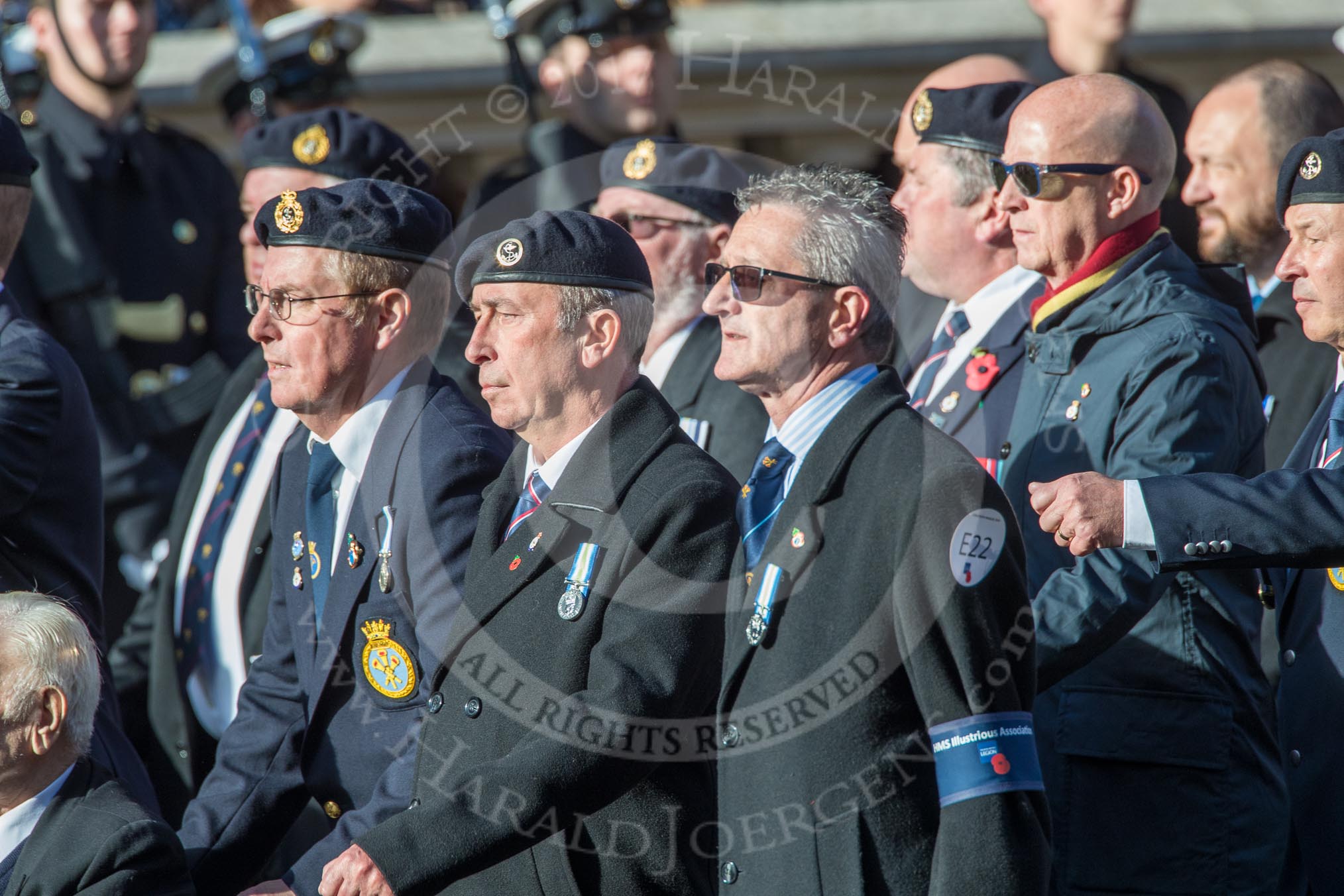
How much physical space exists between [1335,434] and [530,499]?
1532 mm

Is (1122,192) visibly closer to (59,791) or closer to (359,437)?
(359,437)

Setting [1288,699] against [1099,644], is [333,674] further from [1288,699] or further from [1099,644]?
[1288,699]

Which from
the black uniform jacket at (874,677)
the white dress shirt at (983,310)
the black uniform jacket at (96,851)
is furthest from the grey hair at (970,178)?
the black uniform jacket at (96,851)

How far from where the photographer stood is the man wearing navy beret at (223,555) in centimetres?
477

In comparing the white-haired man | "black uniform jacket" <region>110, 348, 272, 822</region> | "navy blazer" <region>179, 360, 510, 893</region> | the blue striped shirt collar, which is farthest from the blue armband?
"black uniform jacket" <region>110, 348, 272, 822</region>

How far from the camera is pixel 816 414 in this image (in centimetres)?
316

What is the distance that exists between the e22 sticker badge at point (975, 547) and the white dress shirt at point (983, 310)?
1416 mm

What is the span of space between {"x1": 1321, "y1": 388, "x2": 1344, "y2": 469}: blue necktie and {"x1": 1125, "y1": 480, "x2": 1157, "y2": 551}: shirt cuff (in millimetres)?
430

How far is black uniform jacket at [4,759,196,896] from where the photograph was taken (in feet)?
11.0

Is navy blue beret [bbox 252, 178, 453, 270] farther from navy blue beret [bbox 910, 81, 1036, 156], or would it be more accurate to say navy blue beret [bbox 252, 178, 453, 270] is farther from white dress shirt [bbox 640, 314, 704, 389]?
navy blue beret [bbox 910, 81, 1036, 156]

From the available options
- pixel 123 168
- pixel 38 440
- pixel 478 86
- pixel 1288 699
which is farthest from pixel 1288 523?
pixel 478 86

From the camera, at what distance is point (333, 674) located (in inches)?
143

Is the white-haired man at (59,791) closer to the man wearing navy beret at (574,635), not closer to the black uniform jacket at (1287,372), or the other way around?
the man wearing navy beret at (574,635)

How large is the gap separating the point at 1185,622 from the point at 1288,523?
70cm
